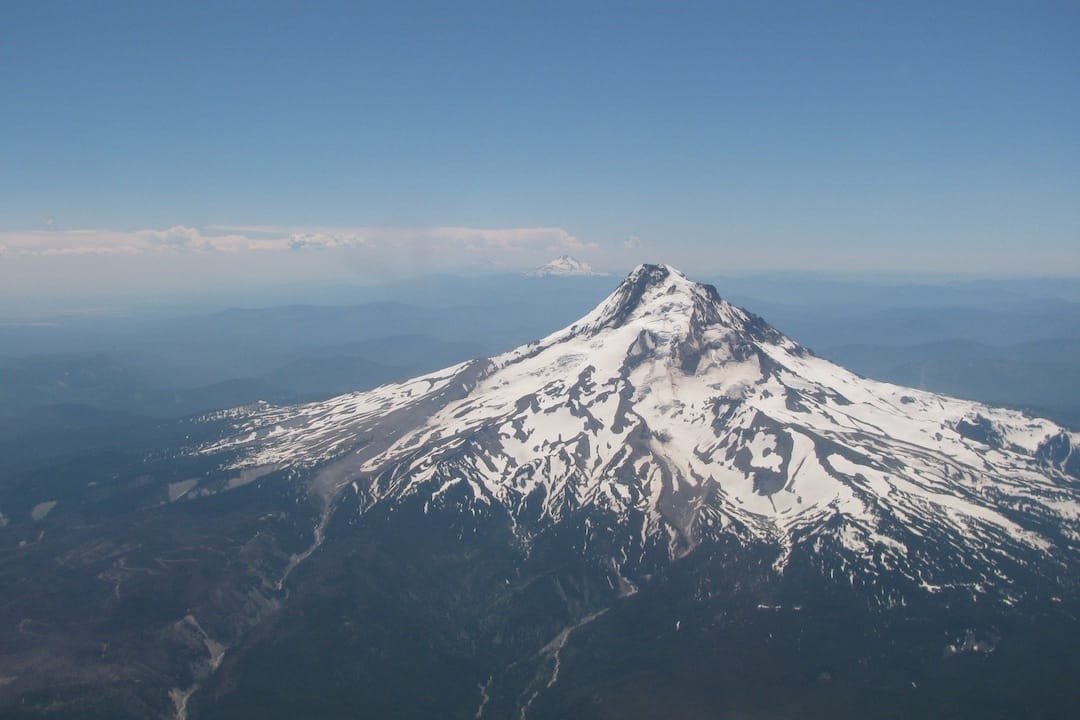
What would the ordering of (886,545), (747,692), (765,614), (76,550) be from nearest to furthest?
(747,692)
(765,614)
(886,545)
(76,550)

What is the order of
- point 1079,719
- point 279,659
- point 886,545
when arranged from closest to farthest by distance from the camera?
1. point 1079,719
2. point 279,659
3. point 886,545

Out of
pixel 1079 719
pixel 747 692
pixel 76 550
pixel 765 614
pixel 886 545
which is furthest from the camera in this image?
pixel 76 550

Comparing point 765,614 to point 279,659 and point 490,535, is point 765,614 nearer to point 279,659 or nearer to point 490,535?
point 490,535

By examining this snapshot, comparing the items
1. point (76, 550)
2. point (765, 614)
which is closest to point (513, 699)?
point (765, 614)

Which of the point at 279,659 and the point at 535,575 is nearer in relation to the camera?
the point at 279,659

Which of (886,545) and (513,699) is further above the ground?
(886,545)

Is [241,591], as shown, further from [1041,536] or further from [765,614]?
[1041,536]

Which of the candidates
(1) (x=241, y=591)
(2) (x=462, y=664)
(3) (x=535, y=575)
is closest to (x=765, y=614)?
(3) (x=535, y=575)

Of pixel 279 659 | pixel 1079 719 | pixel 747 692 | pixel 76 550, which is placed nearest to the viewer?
pixel 1079 719

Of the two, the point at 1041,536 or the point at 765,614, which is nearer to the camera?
the point at 765,614
